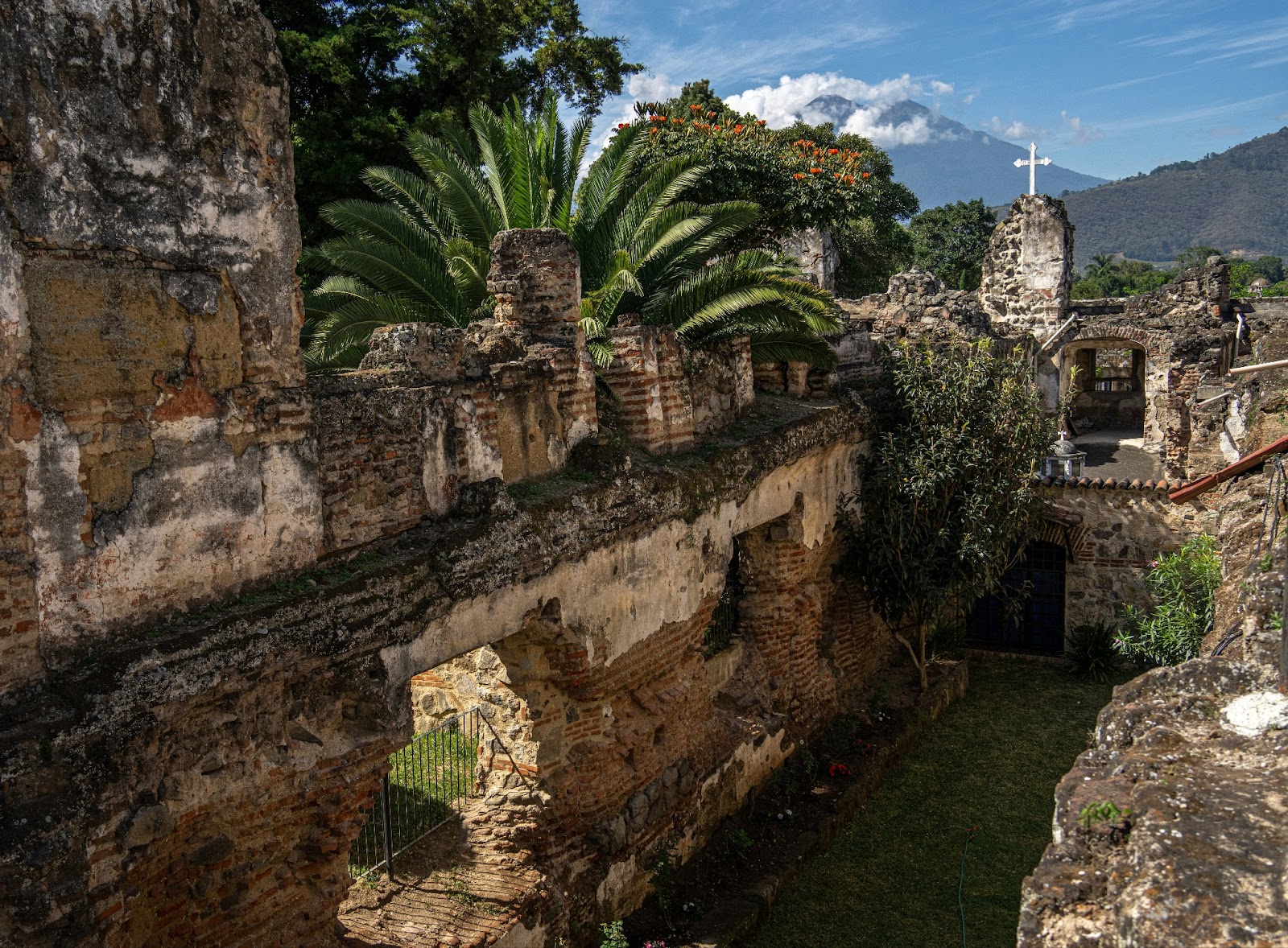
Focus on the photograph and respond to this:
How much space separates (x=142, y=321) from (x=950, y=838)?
7681mm

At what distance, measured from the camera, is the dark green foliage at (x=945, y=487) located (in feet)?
37.2

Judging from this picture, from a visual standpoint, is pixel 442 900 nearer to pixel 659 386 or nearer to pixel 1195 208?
pixel 659 386

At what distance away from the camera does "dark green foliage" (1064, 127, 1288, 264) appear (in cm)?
14975

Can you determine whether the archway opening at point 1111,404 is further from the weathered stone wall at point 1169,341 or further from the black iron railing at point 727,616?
the black iron railing at point 727,616

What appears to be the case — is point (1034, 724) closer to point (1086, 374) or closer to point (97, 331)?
point (97, 331)

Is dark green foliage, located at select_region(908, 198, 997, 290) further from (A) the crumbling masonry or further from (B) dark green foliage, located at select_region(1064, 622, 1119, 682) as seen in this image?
(A) the crumbling masonry

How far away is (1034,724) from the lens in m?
12.1

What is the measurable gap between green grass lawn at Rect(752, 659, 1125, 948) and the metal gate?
5.40 ft

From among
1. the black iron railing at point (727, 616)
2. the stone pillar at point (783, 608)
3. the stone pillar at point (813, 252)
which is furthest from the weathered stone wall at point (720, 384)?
the stone pillar at point (813, 252)

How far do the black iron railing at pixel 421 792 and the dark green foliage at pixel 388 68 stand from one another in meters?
8.22

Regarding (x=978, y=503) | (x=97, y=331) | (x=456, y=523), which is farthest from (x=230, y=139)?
(x=978, y=503)

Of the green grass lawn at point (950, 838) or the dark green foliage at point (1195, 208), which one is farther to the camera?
the dark green foliage at point (1195, 208)

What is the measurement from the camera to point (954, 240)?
136ft

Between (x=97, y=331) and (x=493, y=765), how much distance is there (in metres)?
4.29
